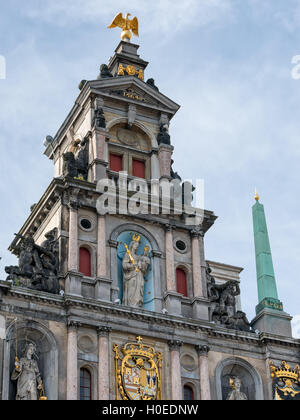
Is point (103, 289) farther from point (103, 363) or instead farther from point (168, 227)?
point (168, 227)

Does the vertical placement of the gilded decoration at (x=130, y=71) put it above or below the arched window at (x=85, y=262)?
above

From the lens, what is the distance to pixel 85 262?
39.3m

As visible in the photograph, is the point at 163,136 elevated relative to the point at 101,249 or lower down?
elevated

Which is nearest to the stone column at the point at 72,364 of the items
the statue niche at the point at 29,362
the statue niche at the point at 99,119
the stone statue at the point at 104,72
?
the statue niche at the point at 29,362

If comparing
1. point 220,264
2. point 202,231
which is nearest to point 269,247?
point 202,231

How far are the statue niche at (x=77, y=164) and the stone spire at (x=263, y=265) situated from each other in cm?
678

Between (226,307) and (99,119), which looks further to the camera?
(99,119)

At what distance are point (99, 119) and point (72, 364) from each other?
10576 mm

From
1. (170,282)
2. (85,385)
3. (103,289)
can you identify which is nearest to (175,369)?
(85,385)

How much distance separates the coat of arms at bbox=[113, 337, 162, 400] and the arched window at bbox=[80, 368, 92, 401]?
36.4 inches

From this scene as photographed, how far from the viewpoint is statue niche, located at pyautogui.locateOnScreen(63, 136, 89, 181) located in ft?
135

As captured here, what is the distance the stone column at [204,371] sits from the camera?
38000 millimetres

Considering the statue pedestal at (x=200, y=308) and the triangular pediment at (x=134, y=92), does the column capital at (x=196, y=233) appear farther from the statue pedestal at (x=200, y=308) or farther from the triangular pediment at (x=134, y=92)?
the triangular pediment at (x=134, y=92)

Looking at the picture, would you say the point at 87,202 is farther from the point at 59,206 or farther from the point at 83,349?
the point at 83,349
